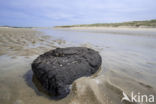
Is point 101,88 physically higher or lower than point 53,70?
lower

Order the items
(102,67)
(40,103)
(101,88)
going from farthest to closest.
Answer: (102,67) < (101,88) < (40,103)

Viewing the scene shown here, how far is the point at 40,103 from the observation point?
4.16 feet

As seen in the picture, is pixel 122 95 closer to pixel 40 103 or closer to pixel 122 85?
pixel 122 85

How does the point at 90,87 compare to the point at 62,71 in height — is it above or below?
below

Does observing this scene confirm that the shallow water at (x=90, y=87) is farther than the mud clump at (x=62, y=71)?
No

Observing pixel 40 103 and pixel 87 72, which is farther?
pixel 87 72

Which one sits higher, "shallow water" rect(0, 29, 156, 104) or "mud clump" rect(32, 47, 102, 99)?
"mud clump" rect(32, 47, 102, 99)

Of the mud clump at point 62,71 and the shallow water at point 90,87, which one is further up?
the mud clump at point 62,71

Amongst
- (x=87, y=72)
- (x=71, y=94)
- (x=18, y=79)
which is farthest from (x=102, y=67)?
(x=18, y=79)

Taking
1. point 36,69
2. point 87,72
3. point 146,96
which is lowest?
point 146,96

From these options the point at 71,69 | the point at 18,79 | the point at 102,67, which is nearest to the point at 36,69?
the point at 18,79

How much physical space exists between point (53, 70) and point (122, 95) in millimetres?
1096

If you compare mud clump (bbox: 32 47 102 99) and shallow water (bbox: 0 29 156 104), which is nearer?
shallow water (bbox: 0 29 156 104)

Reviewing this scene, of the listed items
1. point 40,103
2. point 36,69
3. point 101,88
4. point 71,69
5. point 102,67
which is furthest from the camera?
point 102,67
